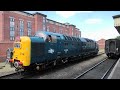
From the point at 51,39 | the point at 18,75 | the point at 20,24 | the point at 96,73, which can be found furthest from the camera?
the point at 20,24

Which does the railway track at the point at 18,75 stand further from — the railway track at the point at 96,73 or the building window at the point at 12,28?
the building window at the point at 12,28

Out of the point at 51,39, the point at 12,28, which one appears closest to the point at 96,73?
the point at 51,39

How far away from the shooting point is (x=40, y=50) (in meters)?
14.1

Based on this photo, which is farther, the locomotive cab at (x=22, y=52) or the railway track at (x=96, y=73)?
the railway track at (x=96, y=73)

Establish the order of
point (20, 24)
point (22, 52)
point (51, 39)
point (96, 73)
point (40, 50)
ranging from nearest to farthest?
point (22, 52) < point (40, 50) < point (96, 73) < point (51, 39) < point (20, 24)

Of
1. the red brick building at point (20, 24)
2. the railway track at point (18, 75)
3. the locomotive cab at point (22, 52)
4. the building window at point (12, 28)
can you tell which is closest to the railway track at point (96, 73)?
the railway track at point (18, 75)

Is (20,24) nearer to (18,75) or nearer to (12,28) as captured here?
(12,28)

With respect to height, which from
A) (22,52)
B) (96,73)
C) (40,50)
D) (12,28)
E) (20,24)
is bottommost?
(96,73)

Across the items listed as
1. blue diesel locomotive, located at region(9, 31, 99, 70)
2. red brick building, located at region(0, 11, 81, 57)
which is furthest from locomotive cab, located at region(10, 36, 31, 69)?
red brick building, located at region(0, 11, 81, 57)

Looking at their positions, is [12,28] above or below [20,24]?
below

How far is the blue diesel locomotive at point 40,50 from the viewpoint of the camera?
12.9 meters
